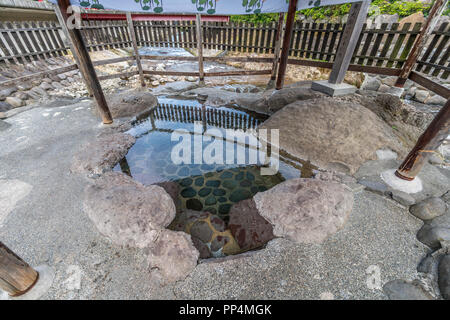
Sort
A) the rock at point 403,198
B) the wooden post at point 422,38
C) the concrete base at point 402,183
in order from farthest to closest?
the wooden post at point 422,38 → the concrete base at point 402,183 → the rock at point 403,198

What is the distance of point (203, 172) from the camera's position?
3.57 m

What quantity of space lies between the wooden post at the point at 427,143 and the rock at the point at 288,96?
2.84 meters

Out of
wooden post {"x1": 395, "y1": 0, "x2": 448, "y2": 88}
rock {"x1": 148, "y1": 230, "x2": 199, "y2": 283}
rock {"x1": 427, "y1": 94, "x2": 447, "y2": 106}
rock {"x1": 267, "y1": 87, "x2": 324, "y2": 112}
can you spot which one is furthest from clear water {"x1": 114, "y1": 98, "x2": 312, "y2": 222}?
rock {"x1": 427, "y1": 94, "x2": 447, "y2": 106}

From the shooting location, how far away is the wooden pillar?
4.31m

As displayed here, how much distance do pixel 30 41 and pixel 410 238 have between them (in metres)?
8.93

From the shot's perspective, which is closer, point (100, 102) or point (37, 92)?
point (100, 102)

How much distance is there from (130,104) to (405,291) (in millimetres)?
6407

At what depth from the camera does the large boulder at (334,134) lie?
3.53 metres

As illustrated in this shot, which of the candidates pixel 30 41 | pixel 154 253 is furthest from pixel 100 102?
pixel 154 253

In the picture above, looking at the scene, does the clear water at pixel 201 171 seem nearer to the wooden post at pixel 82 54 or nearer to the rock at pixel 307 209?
the rock at pixel 307 209

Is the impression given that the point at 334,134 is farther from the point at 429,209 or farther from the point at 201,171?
the point at 201,171

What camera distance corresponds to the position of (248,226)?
2.54 m

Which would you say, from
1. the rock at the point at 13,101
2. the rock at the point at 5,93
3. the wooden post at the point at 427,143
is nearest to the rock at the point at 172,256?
the wooden post at the point at 427,143

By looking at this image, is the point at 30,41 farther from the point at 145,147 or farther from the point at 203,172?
the point at 203,172
